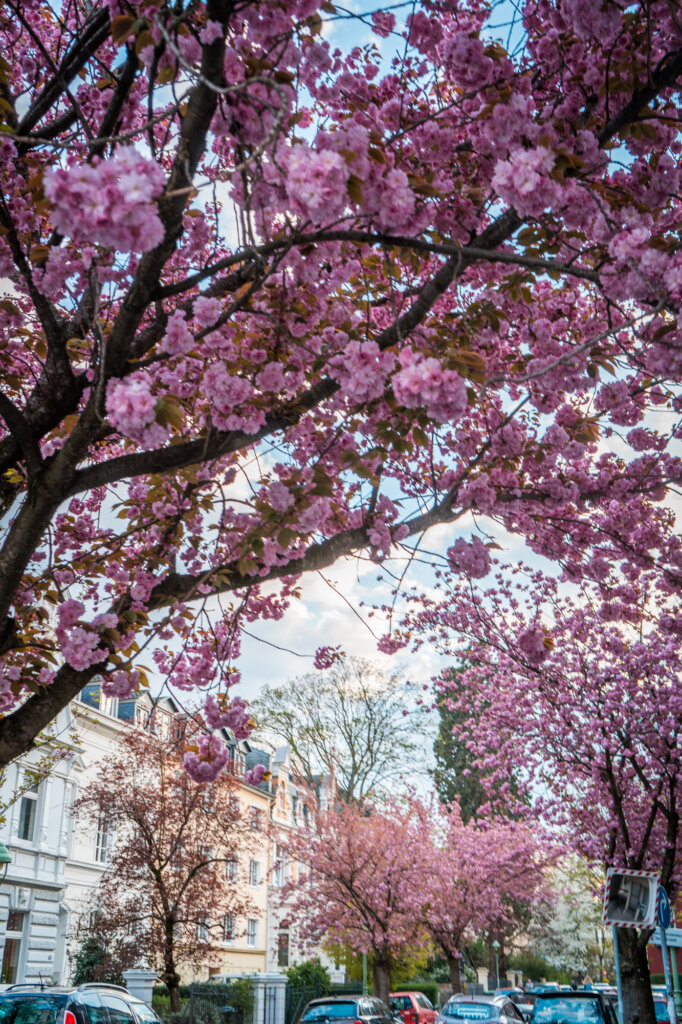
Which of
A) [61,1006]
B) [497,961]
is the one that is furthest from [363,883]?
[61,1006]

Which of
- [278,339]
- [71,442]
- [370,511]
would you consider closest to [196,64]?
[278,339]

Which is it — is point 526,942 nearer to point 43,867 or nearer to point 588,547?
point 43,867

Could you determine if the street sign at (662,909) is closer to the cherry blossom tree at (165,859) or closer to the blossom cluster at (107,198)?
the cherry blossom tree at (165,859)

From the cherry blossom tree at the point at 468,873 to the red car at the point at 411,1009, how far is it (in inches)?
199

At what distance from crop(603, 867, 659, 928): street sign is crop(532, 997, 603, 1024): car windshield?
168cm

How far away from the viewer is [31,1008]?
26.7 ft

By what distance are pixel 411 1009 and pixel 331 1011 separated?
28.0 ft

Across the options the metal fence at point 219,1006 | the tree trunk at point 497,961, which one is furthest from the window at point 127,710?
the tree trunk at point 497,961

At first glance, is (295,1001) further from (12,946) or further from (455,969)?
(12,946)

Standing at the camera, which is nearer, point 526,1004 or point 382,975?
point 382,975

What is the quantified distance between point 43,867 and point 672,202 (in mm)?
23152

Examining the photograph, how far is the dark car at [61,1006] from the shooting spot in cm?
808

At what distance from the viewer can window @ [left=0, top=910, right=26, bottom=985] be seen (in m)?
21.3

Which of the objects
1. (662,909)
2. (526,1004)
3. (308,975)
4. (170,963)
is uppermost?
(662,909)
